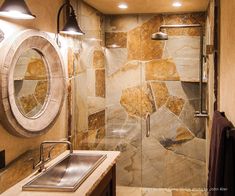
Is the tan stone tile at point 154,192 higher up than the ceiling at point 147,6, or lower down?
lower down

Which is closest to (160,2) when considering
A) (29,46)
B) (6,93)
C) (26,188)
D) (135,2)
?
(135,2)

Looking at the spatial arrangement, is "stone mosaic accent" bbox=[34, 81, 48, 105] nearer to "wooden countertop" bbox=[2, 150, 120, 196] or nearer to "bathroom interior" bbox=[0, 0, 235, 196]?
"bathroom interior" bbox=[0, 0, 235, 196]

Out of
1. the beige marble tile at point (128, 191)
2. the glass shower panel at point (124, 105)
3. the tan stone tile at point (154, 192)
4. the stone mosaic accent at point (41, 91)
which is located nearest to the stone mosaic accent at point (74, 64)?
the stone mosaic accent at point (41, 91)

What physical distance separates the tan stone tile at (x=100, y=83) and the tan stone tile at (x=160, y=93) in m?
0.62

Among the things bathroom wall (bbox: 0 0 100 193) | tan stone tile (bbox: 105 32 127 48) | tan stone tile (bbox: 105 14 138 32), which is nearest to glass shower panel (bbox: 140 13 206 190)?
tan stone tile (bbox: 105 14 138 32)

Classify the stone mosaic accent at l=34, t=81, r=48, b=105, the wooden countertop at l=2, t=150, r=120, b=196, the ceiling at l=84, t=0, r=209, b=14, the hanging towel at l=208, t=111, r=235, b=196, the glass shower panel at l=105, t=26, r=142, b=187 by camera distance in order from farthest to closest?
the glass shower panel at l=105, t=26, r=142, b=187, the ceiling at l=84, t=0, r=209, b=14, the stone mosaic accent at l=34, t=81, r=48, b=105, the wooden countertop at l=2, t=150, r=120, b=196, the hanging towel at l=208, t=111, r=235, b=196

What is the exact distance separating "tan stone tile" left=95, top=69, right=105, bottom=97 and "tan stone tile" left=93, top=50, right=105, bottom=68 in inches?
2.9

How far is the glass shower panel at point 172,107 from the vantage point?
4016 mm

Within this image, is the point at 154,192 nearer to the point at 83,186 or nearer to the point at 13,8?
the point at 83,186

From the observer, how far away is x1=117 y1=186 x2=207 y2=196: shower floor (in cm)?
405

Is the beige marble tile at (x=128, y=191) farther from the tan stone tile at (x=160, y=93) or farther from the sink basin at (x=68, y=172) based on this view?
the sink basin at (x=68, y=172)

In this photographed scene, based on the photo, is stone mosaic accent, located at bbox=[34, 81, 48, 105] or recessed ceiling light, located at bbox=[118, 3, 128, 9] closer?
stone mosaic accent, located at bbox=[34, 81, 48, 105]

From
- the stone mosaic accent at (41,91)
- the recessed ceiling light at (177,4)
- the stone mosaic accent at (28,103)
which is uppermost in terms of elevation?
the recessed ceiling light at (177,4)

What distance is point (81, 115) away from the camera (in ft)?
11.7
